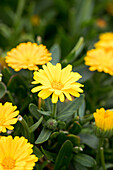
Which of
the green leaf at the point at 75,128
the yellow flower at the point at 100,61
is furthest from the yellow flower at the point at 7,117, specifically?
the yellow flower at the point at 100,61

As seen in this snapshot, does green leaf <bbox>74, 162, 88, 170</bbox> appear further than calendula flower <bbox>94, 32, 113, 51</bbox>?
No

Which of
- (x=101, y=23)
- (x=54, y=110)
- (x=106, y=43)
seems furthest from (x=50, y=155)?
(x=101, y=23)

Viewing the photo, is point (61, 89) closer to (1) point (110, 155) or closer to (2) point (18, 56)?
(2) point (18, 56)

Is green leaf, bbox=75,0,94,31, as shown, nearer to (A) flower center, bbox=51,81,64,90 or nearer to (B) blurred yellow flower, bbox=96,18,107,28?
(B) blurred yellow flower, bbox=96,18,107,28

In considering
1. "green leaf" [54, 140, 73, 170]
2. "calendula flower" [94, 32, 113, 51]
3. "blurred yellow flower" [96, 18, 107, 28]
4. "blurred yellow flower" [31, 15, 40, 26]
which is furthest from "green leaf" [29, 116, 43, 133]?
"blurred yellow flower" [96, 18, 107, 28]

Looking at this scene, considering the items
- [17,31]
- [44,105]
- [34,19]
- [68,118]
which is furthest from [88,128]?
[34,19]

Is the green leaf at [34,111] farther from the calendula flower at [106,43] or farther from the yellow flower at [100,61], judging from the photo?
the calendula flower at [106,43]
